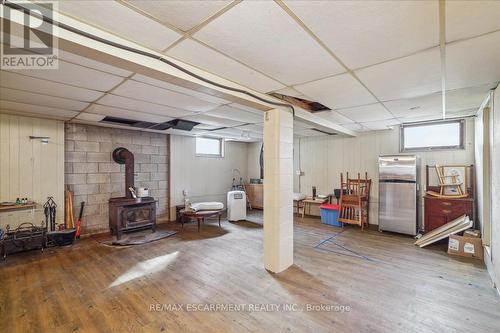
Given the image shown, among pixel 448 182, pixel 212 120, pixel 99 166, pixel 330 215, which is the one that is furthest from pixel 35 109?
pixel 448 182

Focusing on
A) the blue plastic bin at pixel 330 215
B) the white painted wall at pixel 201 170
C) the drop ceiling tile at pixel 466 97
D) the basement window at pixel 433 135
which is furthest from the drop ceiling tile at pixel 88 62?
the basement window at pixel 433 135

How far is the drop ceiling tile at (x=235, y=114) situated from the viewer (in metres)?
3.70

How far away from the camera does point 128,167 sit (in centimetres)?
520

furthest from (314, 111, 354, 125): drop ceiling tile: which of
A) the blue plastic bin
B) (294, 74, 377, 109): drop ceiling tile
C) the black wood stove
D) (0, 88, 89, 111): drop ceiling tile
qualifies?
the black wood stove

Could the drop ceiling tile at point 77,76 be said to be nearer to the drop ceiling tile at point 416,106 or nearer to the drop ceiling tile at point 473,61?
the drop ceiling tile at point 473,61

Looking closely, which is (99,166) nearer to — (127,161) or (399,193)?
(127,161)

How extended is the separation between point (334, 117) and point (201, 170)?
4.22 meters

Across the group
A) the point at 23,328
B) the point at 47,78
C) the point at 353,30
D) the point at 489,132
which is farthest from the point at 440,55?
the point at 23,328

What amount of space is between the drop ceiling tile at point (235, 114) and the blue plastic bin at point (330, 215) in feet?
9.63

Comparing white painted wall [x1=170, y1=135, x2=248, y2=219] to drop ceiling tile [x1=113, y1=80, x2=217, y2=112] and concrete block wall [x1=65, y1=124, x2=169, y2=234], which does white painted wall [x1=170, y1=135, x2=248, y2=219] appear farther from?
drop ceiling tile [x1=113, y1=80, x2=217, y2=112]

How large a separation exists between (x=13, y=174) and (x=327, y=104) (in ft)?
18.1

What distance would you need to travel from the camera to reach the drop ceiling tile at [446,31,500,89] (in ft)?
5.76

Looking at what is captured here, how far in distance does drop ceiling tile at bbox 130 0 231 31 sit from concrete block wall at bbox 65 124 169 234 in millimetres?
4504

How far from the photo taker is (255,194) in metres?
7.79
